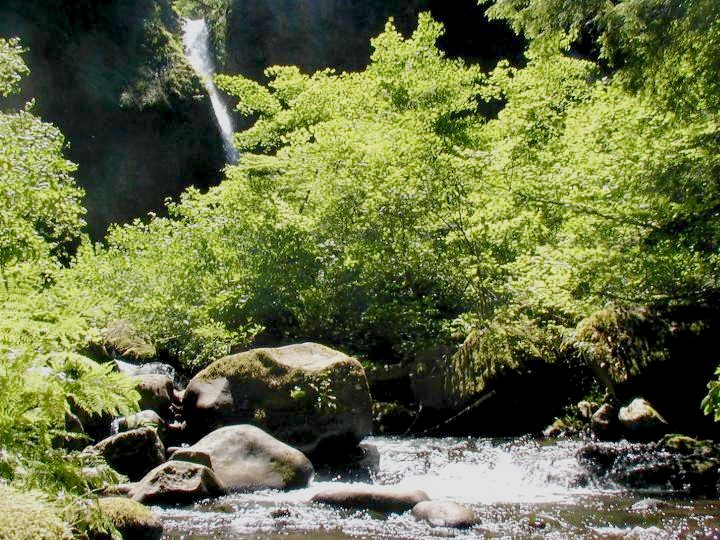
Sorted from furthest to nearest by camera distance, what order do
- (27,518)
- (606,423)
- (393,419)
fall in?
(393,419)
(606,423)
(27,518)

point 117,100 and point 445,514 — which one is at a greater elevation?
point 117,100

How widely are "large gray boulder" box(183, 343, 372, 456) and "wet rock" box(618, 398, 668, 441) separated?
12.3 ft

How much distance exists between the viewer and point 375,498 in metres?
8.01

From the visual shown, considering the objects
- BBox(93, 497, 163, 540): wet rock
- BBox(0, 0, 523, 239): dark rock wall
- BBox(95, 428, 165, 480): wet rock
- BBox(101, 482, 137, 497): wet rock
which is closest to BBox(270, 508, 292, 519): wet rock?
BBox(93, 497, 163, 540): wet rock

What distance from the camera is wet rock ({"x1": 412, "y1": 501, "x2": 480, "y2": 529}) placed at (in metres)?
7.23

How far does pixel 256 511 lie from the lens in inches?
309

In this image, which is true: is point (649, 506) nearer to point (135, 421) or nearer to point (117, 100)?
point (135, 421)

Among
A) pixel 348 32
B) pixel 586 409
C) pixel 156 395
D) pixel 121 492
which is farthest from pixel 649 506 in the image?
pixel 348 32

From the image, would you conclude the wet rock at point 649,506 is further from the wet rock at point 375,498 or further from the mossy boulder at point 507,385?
the mossy boulder at point 507,385

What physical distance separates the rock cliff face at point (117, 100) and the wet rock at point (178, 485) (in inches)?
884

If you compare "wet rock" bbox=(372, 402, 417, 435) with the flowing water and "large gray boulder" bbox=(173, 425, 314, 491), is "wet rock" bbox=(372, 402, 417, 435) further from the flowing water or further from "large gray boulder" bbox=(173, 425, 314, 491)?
"large gray boulder" bbox=(173, 425, 314, 491)

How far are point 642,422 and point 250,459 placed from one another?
5556mm

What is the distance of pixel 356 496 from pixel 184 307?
28.6ft

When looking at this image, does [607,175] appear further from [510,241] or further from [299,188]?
[299,188]
